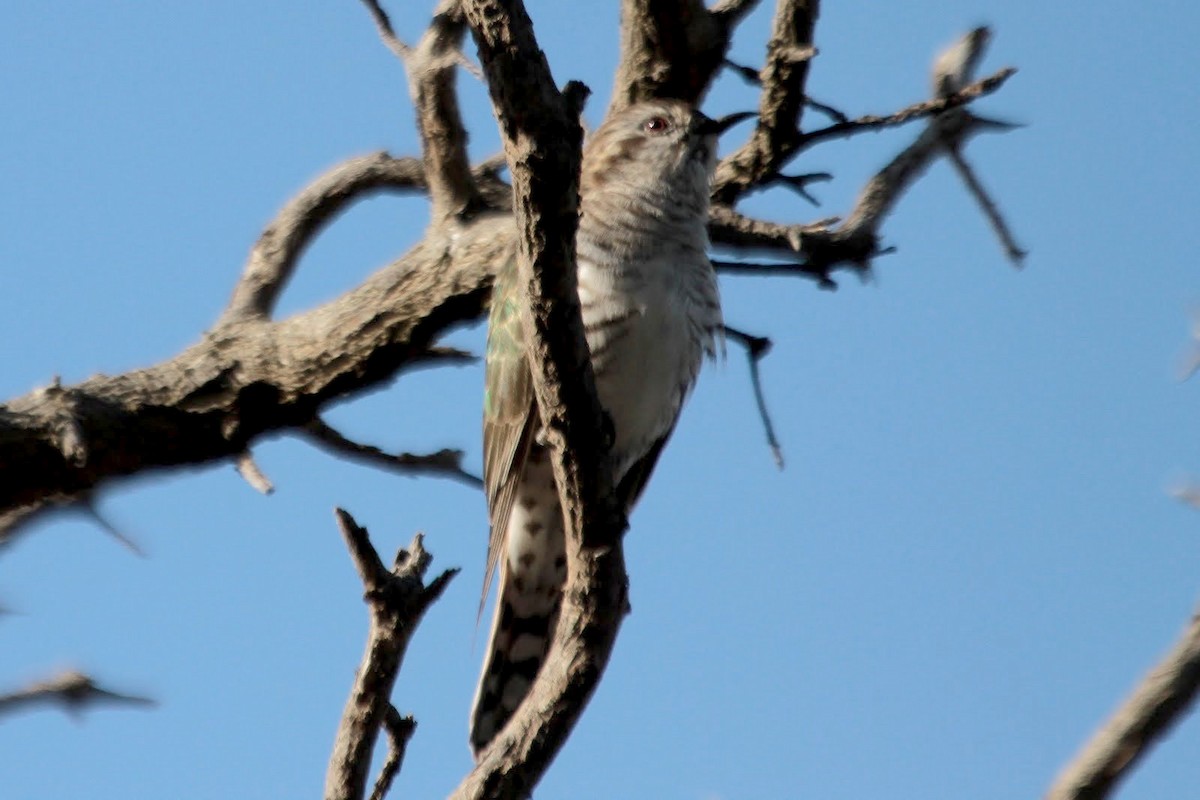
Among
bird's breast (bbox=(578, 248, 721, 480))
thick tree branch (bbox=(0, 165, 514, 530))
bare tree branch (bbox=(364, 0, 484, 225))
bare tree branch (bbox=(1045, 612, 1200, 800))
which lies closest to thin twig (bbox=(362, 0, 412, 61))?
bare tree branch (bbox=(364, 0, 484, 225))

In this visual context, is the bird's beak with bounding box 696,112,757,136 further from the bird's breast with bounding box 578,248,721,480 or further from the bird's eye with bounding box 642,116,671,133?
the bird's breast with bounding box 578,248,721,480

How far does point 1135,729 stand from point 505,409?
11.7 ft

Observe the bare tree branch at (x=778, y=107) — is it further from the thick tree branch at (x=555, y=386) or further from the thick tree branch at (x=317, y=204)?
the thick tree branch at (x=555, y=386)

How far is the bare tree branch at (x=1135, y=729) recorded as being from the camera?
2.74 m

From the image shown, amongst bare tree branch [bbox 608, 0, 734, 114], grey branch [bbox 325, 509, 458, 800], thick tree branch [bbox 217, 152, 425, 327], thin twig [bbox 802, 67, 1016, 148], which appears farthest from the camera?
thick tree branch [bbox 217, 152, 425, 327]

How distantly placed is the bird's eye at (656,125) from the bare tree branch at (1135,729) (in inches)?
163

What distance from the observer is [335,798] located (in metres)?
4.01

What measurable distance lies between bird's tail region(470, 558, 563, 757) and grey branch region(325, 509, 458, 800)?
68.8 inches

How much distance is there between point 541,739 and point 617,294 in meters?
2.07

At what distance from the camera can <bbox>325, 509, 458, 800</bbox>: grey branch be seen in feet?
13.0

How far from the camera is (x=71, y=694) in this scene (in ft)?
16.3

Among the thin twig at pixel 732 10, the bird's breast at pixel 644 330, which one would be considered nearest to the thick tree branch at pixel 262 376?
the bird's breast at pixel 644 330

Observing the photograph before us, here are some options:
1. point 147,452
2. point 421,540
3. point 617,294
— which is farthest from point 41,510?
point 421,540

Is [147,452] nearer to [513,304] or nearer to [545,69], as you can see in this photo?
[513,304]
